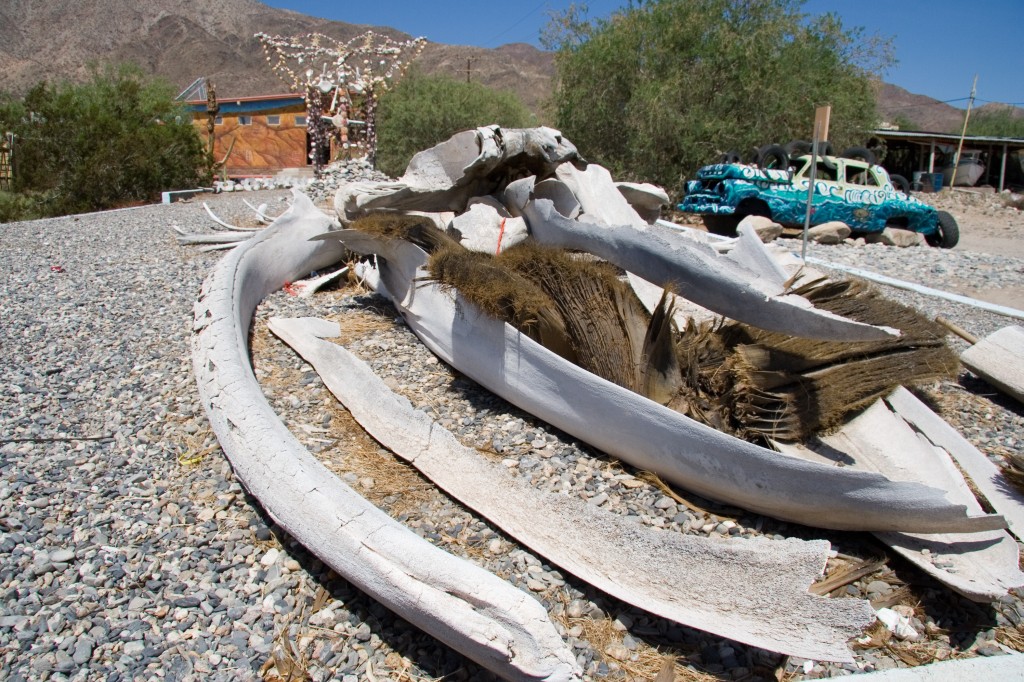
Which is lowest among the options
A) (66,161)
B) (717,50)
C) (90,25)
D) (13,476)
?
(13,476)

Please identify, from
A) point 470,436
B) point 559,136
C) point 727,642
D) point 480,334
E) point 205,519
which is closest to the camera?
point 727,642

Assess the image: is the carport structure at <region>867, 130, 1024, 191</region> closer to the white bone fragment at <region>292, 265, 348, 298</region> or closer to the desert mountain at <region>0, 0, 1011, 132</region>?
the white bone fragment at <region>292, 265, 348, 298</region>

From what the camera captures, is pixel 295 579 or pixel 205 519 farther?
pixel 205 519

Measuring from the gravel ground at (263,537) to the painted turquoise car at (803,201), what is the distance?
7892 mm

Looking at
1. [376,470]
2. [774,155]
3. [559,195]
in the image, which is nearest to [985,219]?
[774,155]

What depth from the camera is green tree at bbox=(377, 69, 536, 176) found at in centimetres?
1786

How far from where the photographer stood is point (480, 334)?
3119 millimetres

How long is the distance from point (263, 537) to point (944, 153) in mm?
33500

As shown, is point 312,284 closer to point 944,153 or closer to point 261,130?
point 261,130

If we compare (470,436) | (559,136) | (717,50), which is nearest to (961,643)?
(470,436)

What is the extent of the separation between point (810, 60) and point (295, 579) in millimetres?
18669

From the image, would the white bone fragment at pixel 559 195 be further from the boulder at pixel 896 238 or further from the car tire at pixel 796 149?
the car tire at pixel 796 149

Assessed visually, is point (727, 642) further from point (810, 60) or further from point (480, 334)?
point (810, 60)

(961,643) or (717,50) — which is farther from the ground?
(717,50)
